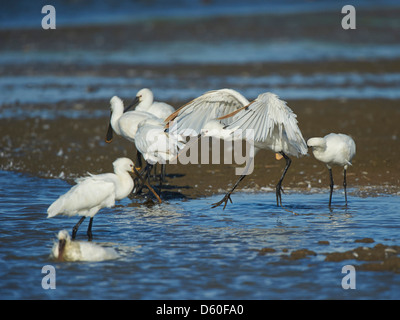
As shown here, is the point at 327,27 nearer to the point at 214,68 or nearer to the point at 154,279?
the point at 214,68

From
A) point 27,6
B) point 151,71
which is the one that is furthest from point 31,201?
point 27,6

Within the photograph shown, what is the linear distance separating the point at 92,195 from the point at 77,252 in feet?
2.62

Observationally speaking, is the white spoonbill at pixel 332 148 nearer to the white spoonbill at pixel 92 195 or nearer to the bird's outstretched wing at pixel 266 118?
the bird's outstretched wing at pixel 266 118

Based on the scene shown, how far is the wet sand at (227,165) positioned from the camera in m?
10.7

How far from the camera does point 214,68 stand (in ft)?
73.4

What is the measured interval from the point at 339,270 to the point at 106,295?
2103 millimetres

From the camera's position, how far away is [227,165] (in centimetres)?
1196

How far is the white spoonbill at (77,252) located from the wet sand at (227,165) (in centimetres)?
321

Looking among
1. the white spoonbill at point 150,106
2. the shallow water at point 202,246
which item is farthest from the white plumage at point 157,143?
the white spoonbill at point 150,106

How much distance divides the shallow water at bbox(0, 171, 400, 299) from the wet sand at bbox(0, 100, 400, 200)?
2.40ft
